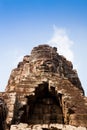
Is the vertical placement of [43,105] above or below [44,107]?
above

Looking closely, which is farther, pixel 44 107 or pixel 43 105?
pixel 43 105

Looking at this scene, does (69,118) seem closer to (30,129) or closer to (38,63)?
(30,129)

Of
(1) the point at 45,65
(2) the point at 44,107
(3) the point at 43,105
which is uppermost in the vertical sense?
(1) the point at 45,65

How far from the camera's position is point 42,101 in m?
→ 15.1

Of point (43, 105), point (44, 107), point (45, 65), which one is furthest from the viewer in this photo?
point (45, 65)

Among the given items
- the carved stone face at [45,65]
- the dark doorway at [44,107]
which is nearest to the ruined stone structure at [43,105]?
the dark doorway at [44,107]

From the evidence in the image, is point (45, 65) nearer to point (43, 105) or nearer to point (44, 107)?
point (43, 105)

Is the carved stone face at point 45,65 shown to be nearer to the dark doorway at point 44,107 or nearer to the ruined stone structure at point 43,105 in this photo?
the ruined stone structure at point 43,105

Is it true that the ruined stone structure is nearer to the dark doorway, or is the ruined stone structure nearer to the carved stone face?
the dark doorway

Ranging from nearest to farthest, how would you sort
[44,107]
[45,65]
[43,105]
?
[44,107] → [43,105] → [45,65]

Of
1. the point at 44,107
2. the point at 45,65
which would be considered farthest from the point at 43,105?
the point at 45,65

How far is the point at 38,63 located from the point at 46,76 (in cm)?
402

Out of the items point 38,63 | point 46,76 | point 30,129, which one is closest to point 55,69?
point 38,63

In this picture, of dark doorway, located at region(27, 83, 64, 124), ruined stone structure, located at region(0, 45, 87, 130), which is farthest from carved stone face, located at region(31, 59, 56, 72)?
dark doorway, located at region(27, 83, 64, 124)
